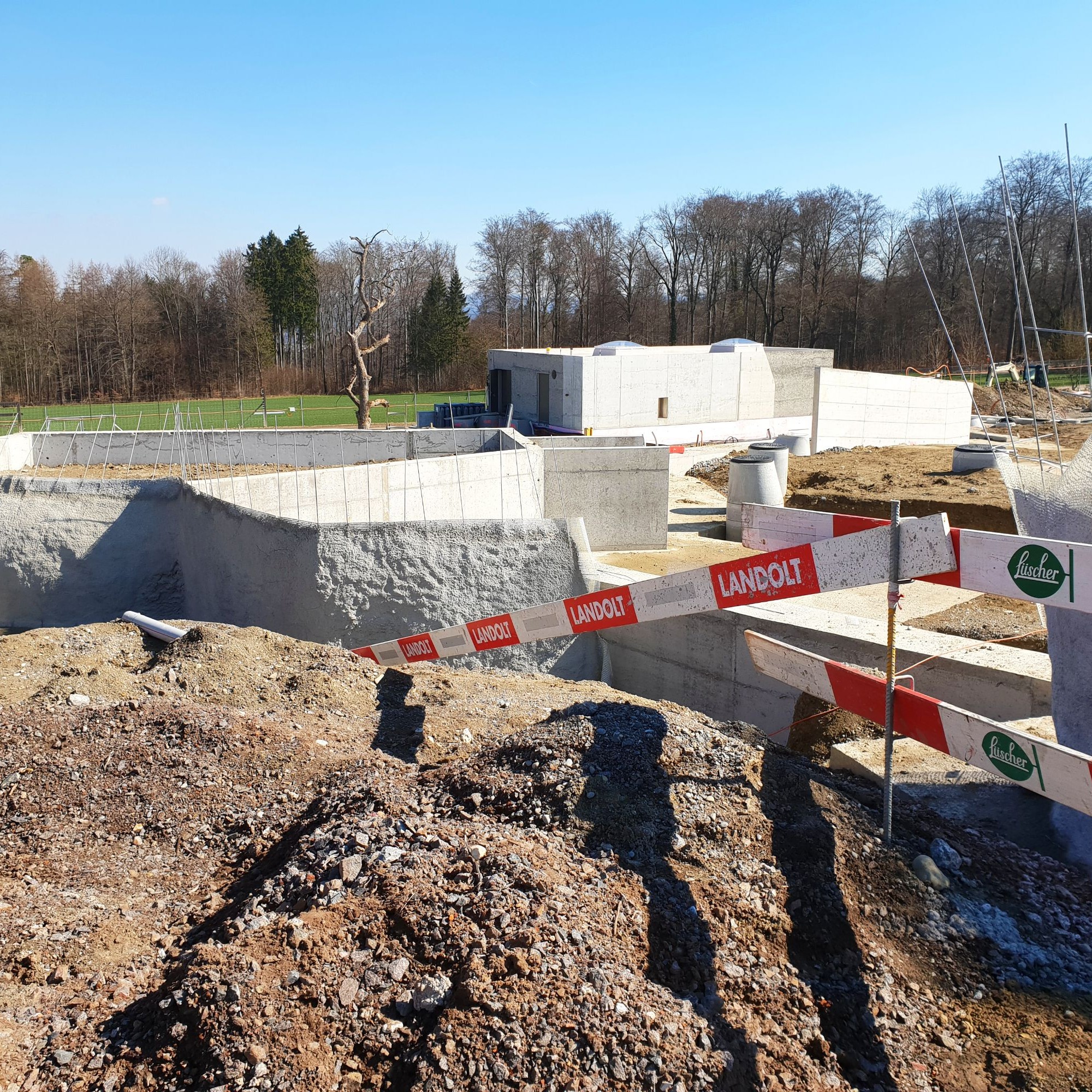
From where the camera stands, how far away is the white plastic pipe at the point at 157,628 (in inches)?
329

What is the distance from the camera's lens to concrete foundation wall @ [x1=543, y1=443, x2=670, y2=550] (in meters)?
14.2

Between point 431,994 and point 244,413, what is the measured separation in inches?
1592

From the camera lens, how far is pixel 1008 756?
4477 millimetres

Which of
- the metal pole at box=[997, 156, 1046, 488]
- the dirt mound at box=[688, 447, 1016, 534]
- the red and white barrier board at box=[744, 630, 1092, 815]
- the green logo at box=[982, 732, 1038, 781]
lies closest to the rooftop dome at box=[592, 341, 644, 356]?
the dirt mound at box=[688, 447, 1016, 534]

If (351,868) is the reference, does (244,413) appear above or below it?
above

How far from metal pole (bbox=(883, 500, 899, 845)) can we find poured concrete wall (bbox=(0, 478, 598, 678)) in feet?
18.3

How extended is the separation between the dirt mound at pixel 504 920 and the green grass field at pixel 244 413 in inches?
1051

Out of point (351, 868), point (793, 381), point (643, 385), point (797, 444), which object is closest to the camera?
point (351, 868)

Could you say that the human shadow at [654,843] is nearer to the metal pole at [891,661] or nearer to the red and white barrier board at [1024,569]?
the metal pole at [891,661]

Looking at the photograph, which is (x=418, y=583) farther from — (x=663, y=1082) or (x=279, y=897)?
(x=663, y=1082)

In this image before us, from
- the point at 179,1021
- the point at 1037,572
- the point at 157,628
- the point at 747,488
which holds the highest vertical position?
the point at 1037,572

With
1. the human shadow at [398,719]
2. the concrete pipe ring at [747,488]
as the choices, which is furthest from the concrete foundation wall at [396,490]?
the concrete pipe ring at [747,488]

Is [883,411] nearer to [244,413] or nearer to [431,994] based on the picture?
[431,994]

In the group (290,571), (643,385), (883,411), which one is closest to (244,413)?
(643,385)
